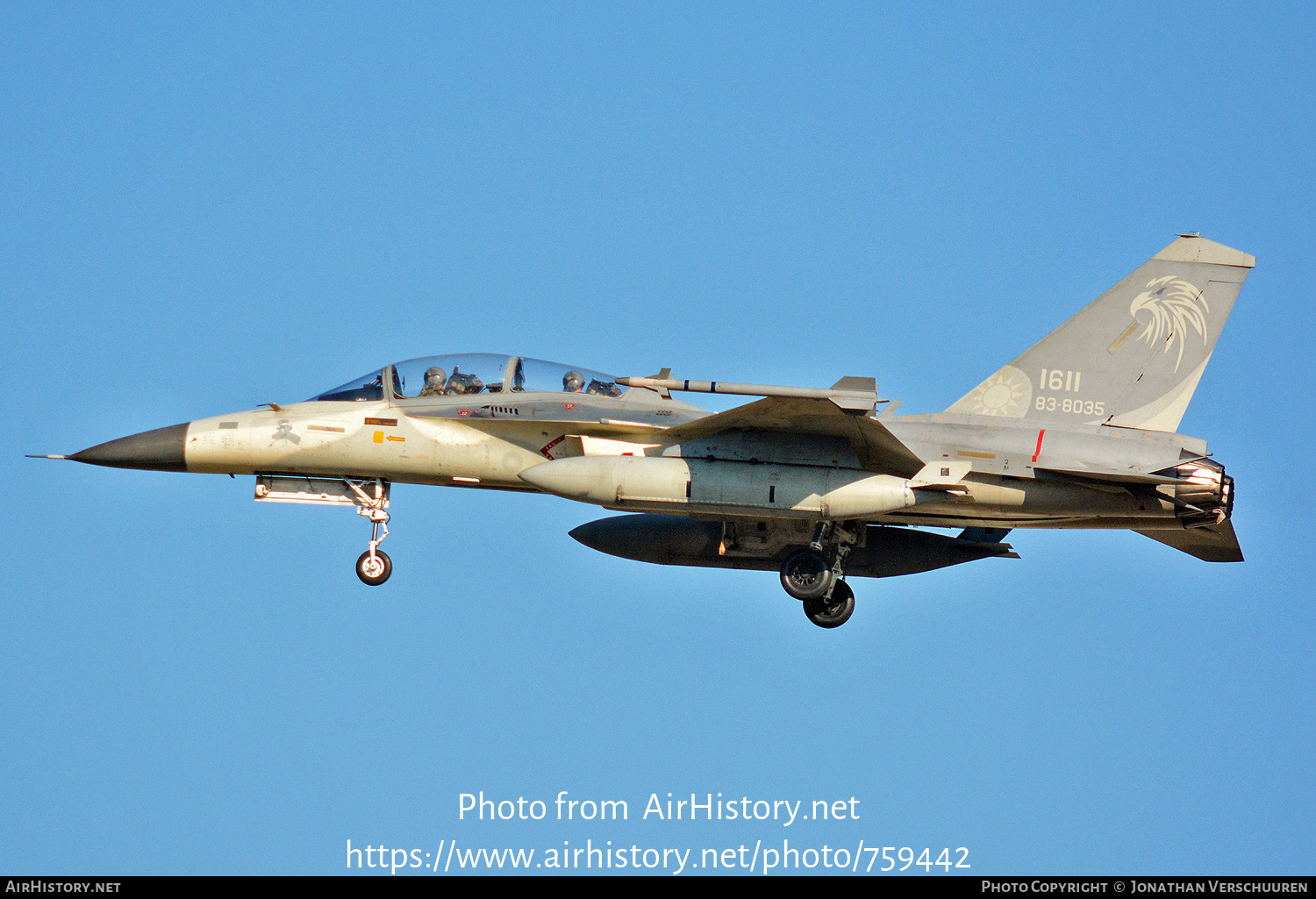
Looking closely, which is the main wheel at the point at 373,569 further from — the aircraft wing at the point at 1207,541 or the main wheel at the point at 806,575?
the aircraft wing at the point at 1207,541

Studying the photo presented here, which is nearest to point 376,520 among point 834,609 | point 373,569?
point 373,569

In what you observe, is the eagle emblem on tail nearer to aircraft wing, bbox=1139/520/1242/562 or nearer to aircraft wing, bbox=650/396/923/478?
aircraft wing, bbox=1139/520/1242/562

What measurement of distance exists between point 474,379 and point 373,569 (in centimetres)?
258

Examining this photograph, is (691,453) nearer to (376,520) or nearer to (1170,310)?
(376,520)

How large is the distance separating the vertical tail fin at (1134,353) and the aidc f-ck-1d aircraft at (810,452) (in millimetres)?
22

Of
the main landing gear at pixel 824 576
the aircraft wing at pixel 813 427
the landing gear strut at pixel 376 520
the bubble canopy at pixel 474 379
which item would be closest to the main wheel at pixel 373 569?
the landing gear strut at pixel 376 520

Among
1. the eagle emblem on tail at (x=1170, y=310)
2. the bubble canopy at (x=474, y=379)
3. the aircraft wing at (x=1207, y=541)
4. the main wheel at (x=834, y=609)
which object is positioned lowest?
the main wheel at (x=834, y=609)

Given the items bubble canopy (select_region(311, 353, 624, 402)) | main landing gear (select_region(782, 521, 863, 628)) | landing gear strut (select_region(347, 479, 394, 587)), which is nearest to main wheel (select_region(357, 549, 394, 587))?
landing gear strut (select_region(347, 479, 394, 587))

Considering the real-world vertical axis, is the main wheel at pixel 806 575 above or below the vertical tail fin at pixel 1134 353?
below

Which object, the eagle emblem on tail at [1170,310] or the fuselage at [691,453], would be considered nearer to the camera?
the fuselage at [691,453]

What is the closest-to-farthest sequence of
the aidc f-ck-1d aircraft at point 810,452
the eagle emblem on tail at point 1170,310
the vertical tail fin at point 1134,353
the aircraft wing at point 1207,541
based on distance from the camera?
the aidc f-ck-1d aircraft at point 810,452
the vertical tail fin at point 1134,353
the eagle emblem on tail at point 1170,310
the aircraft wing at point 1207,541

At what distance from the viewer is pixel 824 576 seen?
17703 millimetres

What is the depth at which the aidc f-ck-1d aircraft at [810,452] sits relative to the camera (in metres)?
16.5
